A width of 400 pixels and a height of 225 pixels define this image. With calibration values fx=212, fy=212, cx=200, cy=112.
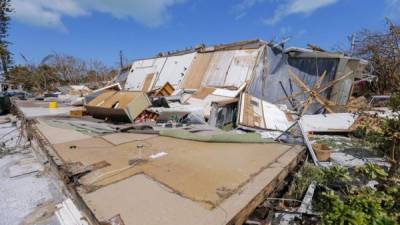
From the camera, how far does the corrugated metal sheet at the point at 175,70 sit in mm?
8570

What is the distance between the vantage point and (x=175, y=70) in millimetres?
8977

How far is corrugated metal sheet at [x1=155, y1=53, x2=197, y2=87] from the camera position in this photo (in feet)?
28.1

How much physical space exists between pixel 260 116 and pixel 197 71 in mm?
3733

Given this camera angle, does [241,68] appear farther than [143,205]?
Yes

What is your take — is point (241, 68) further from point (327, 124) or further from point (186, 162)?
point (186, 162)

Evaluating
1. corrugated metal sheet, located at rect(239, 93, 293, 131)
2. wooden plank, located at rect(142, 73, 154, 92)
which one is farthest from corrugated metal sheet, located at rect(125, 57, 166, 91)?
corrugated metal sheet, located at rect(239, 93, 293, 131)

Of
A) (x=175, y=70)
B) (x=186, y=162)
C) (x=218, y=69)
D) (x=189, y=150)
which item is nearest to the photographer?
(x=186, y=162)

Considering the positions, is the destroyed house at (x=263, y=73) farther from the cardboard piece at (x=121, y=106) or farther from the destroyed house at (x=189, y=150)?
the cardboard piece at (x=121, y=106)

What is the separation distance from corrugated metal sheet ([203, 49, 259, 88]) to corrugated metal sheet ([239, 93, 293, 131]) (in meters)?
1.24

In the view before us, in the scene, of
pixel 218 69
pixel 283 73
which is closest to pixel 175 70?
pixel 218 69

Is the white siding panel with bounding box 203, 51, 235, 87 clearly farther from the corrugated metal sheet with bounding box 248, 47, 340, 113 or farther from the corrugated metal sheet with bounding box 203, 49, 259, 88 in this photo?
the corrugated metal sheet with bounding box 248, 47, 340, 113

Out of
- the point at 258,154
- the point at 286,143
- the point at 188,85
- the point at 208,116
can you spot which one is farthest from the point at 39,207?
the point at 188,85

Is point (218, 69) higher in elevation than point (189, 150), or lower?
higher

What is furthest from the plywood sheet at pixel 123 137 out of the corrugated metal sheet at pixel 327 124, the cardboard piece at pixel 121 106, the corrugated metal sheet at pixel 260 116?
the corrugated metal sheet at pixel 327 124
